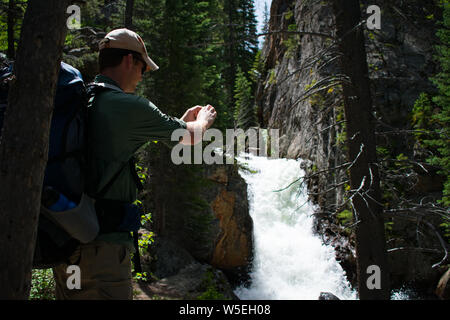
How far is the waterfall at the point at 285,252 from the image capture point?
12.9 metres

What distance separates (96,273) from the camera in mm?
2066

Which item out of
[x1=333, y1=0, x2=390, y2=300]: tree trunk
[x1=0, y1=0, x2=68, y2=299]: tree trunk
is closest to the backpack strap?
[x1=0, y1=0, x2=68, y2=299]: tree trunk

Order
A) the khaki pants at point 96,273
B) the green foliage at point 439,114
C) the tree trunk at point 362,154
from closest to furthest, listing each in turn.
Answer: the khaki pants at point 96,273 < the tree trunk at point 362,154 < the green foliage at point 439,114

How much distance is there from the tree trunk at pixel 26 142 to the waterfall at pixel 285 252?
9.52 m

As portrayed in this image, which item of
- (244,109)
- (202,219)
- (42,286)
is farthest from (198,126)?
(244,109)

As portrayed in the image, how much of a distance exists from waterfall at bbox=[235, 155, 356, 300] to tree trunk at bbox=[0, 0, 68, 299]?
9.52 m

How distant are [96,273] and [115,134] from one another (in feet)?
2.70

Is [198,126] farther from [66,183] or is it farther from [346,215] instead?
[346,215]

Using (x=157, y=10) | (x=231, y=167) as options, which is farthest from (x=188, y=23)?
(x=231, y=167)

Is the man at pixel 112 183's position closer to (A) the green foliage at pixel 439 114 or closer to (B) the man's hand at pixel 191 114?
(B) the man's hand at pixel 191 114

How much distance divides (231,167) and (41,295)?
10675mm

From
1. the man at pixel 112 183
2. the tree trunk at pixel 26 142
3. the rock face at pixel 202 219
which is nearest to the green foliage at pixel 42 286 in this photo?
the man at pixel 112 183

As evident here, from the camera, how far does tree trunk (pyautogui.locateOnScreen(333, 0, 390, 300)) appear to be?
182 inches
